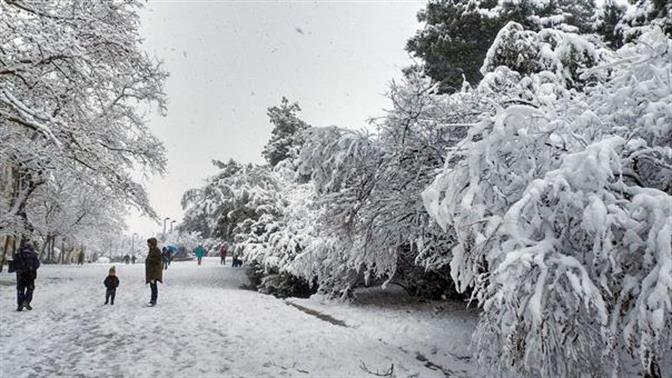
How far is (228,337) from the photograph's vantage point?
8.79m

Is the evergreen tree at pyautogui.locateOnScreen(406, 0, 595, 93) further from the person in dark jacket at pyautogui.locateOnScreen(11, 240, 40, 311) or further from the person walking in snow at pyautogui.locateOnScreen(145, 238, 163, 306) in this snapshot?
the person in dark jacket at pyautogui.locateOnScreen(11, 240, 40, 311)

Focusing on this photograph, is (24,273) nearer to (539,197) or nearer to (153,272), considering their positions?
(153,272)

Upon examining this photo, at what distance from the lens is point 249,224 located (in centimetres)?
2020

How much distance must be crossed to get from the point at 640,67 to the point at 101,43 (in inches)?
386

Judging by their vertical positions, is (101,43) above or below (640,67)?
above

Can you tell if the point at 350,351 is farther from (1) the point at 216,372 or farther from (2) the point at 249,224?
(2) the point at 249,224

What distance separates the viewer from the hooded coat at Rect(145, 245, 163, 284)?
40.3 feet

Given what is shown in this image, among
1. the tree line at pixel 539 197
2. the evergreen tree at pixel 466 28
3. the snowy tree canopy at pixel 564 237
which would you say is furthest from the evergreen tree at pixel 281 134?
the snowy tree canopy at pixel 564 237

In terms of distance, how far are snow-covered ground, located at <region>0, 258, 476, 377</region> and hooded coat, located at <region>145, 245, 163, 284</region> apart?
31.3 inches

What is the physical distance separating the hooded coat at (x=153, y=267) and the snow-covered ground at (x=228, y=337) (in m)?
0.80

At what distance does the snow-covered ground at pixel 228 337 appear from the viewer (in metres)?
6.77

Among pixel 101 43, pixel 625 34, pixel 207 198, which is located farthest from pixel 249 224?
pixel 625 34

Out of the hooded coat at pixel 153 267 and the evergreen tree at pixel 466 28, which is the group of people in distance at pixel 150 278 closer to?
the hooded coat at pixel 153 267

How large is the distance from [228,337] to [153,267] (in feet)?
14.9
